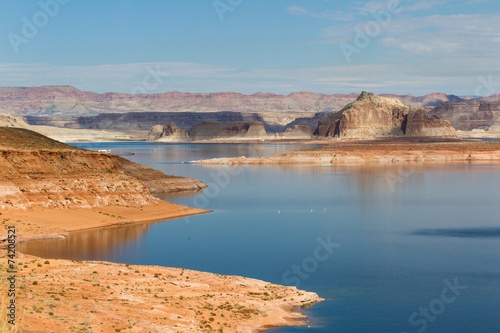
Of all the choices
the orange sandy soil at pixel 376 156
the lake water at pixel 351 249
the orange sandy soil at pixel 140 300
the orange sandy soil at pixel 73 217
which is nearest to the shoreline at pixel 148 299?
the orange sandy soil at pixel 140 300

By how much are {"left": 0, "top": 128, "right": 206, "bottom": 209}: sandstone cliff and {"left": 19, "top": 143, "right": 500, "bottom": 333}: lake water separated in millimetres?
6373

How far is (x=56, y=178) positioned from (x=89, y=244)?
14442 mm

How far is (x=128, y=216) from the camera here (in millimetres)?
60625

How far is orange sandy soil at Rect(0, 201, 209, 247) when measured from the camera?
49456 mm

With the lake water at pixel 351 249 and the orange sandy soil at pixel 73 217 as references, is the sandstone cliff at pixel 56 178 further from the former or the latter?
the lake water at pixel 351 249

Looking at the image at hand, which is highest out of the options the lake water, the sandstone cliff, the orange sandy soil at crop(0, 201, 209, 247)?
the sandstone cliff

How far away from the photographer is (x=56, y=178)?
6009cm

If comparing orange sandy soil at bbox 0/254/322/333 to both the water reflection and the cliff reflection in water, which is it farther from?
the water reflection

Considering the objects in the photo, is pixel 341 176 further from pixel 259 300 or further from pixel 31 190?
pixel 259 300

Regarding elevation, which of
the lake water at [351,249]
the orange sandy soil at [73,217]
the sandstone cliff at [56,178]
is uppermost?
the sandstone cliff at [56,178]

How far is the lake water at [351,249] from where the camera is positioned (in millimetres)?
31453

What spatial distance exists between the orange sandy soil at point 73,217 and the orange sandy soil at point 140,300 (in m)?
14.5

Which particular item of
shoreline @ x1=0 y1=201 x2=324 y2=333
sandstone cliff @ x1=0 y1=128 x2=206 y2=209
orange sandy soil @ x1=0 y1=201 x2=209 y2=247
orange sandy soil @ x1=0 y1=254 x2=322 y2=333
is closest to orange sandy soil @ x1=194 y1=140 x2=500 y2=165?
sandstone cliff @ x1=0 y1=128 x2=206 y2=209

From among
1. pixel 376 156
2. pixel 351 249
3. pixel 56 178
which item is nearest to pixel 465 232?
pixel 351 249
